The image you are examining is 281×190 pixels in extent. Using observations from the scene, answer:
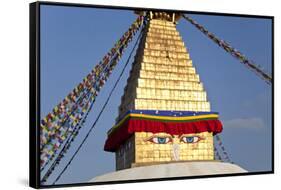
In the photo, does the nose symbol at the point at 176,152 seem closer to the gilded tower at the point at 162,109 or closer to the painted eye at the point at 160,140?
the gilded tower at the point at 162,109

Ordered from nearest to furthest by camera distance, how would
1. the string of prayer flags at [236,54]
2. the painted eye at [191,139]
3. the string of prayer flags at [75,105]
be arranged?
the string of prayer flags at [75,105] < the painted eye at [191,139] < the string of prayer flags at [236,54]

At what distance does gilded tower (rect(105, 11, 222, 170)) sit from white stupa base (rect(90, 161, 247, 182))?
62 mm

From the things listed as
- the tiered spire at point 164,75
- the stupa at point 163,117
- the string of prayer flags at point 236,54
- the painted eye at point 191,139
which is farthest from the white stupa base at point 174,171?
the string of prayer flags at point 236,54

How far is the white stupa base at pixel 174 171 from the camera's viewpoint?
7891 millimetres

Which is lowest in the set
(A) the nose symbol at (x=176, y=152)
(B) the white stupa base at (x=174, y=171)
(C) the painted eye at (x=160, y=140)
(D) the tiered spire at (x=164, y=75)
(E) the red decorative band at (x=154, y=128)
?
(B) the white stupa base at (x=174, y=171)

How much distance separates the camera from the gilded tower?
8.00m

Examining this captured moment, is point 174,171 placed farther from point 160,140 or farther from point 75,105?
point 75,105

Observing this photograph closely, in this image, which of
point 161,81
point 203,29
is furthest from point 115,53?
point 203,29

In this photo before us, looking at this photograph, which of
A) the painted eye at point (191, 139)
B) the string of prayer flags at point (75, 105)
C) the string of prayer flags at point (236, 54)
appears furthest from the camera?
the string of prayer flags at point (236, 54)

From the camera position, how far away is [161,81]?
826cm

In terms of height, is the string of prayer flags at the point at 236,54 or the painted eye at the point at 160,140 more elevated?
the string of prayer flags at the point at 236,54

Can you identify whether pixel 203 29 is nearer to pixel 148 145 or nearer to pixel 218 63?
pixel 218 63

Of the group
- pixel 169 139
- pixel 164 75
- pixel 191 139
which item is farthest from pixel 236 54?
pixel 169 139

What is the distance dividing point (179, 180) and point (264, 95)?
63.5 inches
